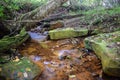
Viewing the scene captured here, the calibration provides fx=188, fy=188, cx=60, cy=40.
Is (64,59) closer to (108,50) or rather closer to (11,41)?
(108,50)

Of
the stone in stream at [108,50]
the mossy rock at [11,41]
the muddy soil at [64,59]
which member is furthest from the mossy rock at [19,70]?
the stone in stream at [108,50]

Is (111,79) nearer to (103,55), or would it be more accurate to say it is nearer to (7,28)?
(103,55)

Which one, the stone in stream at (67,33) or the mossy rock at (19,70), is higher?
the stone in stream at (67,33)

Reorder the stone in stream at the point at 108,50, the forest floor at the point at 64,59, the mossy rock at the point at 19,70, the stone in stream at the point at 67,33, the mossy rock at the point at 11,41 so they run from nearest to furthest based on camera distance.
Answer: the stone in stream at the point at 108,50 → the mossy rock at the point at 19,70 → the forest floor at the point at 64,59 → the mossy rock at the point at 11,41 → the stone in stream at the point at 67,33

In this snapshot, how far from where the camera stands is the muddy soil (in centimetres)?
442

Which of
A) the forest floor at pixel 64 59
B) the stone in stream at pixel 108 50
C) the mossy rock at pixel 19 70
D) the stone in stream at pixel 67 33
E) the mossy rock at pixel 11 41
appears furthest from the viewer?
the stone in stream at pixel 67 33

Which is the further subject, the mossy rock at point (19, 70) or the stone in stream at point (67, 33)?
the stone in stream at point (67, 33)

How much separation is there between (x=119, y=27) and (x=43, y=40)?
2.86 meters

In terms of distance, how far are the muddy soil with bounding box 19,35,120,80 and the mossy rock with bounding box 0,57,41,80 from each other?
0.69 feet

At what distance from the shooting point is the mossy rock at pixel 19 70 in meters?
4.07

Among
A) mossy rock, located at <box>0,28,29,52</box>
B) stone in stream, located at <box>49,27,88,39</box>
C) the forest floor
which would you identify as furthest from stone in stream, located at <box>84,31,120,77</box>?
mossy rock, located at <box>0,28,29,52</box>

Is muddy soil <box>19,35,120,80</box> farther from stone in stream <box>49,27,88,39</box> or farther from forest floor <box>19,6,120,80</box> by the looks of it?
stone in stream <box>49,27,88,39</box>

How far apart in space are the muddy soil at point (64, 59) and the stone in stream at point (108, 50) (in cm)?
28

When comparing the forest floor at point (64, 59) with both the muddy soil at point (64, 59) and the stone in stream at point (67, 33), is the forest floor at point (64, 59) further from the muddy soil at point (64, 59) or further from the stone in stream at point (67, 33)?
the stone in stream at point (67, 33)
